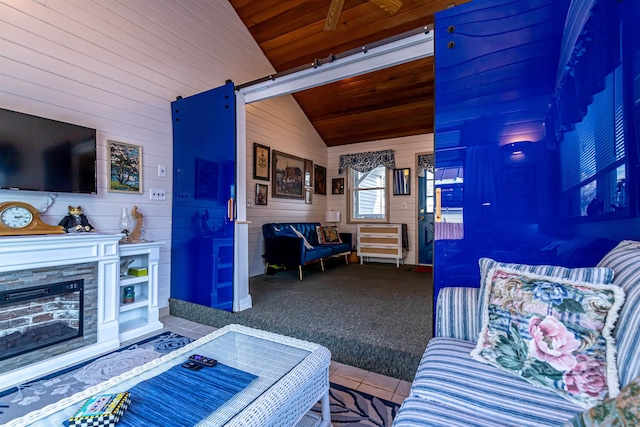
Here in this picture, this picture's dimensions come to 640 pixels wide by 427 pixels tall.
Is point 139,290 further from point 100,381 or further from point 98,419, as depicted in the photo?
point 98,419

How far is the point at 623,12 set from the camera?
1378 mm

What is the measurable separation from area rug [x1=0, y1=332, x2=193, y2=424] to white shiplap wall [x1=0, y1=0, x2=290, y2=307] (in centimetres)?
85

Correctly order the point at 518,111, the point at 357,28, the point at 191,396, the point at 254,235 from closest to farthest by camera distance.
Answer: the point at 191,396
the point at 518,111
the point at 357,28
the point at 254,235

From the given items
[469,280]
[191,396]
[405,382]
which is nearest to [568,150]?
[469,280]

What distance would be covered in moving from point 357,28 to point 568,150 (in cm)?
325

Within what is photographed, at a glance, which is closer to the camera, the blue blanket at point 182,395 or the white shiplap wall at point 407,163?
the blue blanket at point 182,395

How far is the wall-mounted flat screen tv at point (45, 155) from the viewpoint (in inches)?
77.5

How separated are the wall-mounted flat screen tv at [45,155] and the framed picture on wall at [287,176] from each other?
2.65 m

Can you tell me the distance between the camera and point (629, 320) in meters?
0.95

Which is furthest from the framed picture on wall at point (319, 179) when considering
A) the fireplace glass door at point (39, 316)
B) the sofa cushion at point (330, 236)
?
the fireplace glass door at point (39, 316)

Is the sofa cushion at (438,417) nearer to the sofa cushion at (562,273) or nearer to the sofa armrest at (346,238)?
the sofa cushion at (562,273)

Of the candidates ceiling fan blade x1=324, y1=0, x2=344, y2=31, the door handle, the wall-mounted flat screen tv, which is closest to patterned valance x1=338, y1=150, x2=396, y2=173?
ceiling fan blade x1=324, y1=0, x2=344, y2=31

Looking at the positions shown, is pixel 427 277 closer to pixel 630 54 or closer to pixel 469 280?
pixel 469 280

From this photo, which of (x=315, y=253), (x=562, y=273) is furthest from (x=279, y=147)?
(x=562, y=273)
